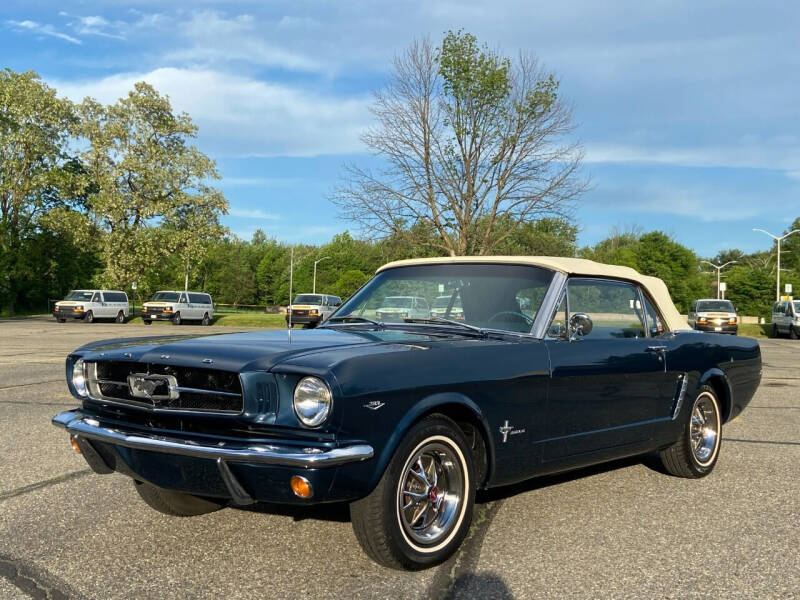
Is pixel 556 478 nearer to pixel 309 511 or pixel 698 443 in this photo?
pixel 698 443

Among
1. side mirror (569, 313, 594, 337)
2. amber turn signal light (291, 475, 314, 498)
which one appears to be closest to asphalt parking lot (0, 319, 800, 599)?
amber turn signal light (291, 475, 314, 498)

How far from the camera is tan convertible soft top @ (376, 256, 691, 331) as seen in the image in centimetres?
513

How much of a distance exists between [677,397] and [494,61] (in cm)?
2451

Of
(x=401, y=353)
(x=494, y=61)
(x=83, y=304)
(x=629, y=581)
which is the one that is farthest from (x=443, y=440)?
(x=83, y=304)

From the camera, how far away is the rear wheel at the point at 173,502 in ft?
14.9

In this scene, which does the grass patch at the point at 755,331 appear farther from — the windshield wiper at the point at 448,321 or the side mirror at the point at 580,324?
the windshield wiper at the point at 448,321

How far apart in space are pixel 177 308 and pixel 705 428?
34.7 meters

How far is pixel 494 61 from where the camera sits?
28.4 metres

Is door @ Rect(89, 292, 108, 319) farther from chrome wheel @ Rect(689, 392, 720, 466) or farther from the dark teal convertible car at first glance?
chrome wheel @ Rect(689, 392, 720, 466)

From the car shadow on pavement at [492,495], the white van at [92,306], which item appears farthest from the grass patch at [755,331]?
the car shadow on pavement at [492,495]

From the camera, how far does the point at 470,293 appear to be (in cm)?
504

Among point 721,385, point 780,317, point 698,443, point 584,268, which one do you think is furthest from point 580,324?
point 780,317

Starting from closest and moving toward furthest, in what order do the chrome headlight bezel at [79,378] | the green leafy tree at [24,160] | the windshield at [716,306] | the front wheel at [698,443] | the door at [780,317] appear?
the chrome headlight bezel at [79,378] → the front wheel at [698,443] → the door at [780,317] → the windshield at [716,306] → the green leafy tree at [24,160]

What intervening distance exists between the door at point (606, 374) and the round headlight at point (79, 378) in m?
2.47
